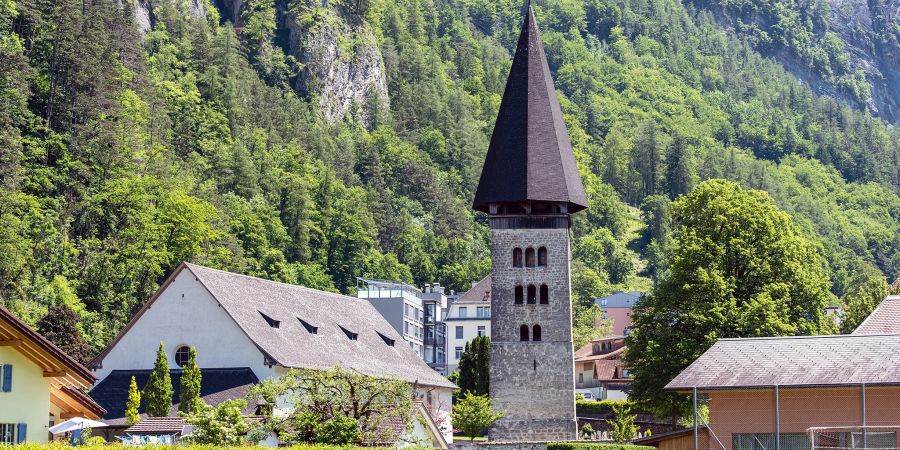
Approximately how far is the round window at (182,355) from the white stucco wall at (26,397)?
27.9 meters

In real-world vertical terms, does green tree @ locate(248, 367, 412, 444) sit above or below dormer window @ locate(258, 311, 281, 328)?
below

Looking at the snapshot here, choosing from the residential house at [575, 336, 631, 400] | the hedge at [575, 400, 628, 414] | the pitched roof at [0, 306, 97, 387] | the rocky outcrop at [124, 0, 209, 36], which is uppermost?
the rocky outcrop at [124, 0, 209, 36]

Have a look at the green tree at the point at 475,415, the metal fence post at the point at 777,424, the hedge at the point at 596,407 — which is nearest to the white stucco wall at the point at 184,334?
the green tree at the point at 475,415

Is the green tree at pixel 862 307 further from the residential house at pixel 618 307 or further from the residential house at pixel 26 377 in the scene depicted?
the residential house at pixel 618 307

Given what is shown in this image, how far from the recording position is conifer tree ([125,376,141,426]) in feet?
186

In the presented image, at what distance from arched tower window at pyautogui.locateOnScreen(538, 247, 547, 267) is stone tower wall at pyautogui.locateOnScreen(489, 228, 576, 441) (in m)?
0.18

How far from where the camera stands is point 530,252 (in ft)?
257

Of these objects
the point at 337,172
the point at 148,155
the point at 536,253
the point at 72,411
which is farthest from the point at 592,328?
the point at 72,411

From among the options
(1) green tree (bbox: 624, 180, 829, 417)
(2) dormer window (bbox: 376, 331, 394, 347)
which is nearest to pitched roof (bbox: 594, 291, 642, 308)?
(2) dormer window (bbox: 376, 331, 394, 347)

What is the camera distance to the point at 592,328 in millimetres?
162375

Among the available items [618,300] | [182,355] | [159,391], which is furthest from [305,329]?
[618,300]

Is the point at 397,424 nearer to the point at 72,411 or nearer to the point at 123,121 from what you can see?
the point at 72,411

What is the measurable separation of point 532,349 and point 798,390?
28.1m

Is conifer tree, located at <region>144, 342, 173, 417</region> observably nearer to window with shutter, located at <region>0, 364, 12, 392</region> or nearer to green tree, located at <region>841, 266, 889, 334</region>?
window with shutter, located at <region>0, 364, 12, 392</region>
